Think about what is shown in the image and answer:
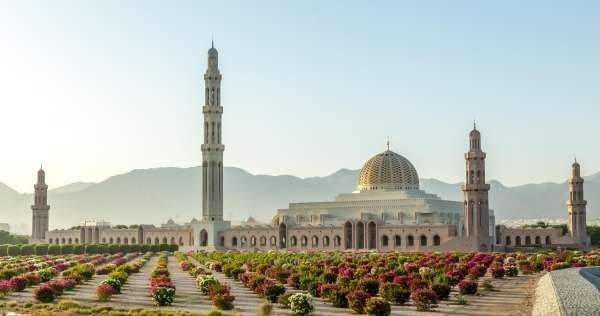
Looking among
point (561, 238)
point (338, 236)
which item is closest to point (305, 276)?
point (338, 236)

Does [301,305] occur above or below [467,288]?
below

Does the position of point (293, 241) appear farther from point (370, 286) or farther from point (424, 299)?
point (424, 299)

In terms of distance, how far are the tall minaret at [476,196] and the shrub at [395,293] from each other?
51.8 metres

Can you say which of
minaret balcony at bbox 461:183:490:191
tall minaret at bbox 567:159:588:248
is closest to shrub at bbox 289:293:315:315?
minaret balcony at bbox 461:183:490:191

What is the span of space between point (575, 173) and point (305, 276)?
64.2 metres

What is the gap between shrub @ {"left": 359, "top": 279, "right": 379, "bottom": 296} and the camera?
30.7m

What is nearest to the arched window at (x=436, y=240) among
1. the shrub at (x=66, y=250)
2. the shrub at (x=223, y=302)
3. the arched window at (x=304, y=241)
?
the arched window at (x=304, y=241)

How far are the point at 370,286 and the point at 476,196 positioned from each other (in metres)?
52.3

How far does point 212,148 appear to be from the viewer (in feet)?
313

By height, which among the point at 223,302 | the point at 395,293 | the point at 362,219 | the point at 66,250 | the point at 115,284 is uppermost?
the point at 362,219

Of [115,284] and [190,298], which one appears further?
[115,284]

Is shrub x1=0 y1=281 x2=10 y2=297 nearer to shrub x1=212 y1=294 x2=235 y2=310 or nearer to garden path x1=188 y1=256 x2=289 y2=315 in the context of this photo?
garden path x1=188 y1=256 x2=289 y2=315

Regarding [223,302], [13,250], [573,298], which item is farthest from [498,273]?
[13,250]

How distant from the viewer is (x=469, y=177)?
269 feet
